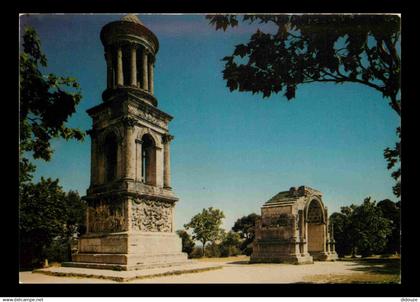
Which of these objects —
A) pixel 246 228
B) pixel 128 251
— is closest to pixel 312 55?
pixel 128 251

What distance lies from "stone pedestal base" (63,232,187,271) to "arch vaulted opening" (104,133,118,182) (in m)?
3.50

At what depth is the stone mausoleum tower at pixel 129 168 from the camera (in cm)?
1686

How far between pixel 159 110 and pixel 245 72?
11.6 meters

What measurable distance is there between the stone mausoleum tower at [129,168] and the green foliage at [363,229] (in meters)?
16.8

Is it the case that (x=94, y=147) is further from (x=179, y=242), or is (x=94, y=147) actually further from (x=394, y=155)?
(x=394, y=155)

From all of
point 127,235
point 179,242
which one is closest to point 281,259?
point 179,242

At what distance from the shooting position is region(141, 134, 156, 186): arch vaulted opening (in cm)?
1984

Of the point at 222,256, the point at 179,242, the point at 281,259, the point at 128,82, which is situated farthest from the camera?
the point at 222,256

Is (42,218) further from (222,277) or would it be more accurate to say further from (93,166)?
(222,277)

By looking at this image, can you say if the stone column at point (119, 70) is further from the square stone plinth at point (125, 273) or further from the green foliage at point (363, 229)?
the green foliage at point (363, 229)

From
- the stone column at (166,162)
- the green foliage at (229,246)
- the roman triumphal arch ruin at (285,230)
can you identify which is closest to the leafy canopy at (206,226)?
the green foliage at (229,246)

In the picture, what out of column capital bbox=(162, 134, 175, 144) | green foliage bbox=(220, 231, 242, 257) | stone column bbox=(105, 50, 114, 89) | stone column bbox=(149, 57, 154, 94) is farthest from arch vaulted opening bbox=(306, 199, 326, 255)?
stone column bbox=(105, 50, 114, 89)
